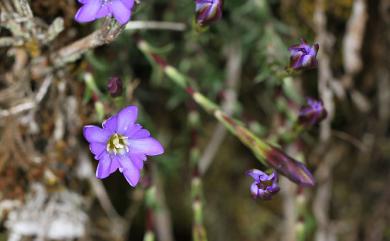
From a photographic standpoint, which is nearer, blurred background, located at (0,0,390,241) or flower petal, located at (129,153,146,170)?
flower petal, located at (129,153,146,170)

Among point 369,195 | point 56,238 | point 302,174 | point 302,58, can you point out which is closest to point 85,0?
point 302,58

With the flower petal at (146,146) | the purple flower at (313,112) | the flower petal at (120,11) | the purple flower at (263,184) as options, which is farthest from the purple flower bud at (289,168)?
the flower petal at (120,11)

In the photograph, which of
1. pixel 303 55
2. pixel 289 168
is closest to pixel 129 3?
pixel 303 55

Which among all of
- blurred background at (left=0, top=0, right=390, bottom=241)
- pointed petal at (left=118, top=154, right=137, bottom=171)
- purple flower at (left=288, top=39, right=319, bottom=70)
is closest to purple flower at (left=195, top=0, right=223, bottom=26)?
blurred background at (left=0, top=0, right=390, bottom=241)

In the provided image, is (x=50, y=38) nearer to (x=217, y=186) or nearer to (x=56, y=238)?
(x=56, y=238)

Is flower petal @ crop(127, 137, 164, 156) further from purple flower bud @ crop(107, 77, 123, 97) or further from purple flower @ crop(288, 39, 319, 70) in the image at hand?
purple flower @ crop(288, 39, 319, 70)

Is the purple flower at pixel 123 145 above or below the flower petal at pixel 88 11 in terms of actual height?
below

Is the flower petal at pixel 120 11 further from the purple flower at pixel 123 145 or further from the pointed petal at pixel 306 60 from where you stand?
the pointed petal at pixel 306 60
